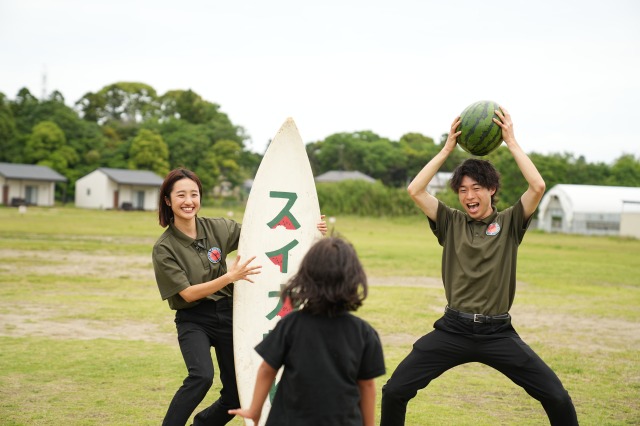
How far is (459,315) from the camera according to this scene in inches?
190

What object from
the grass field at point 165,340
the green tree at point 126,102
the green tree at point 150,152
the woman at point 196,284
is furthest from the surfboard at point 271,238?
the green tree at point 126,102

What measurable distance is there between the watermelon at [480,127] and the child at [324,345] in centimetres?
210

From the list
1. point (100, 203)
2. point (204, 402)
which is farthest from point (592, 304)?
point (100, 203)

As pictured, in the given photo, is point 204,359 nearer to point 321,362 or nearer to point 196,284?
point 196,284

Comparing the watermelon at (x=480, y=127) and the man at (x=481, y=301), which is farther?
the watermelon at (x=480, y=127)

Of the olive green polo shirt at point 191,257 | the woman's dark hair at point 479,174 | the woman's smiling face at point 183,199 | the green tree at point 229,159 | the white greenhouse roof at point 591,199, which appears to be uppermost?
the green tree at point 229,159

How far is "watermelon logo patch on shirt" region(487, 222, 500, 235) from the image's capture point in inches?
193

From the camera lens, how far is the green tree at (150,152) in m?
66.8

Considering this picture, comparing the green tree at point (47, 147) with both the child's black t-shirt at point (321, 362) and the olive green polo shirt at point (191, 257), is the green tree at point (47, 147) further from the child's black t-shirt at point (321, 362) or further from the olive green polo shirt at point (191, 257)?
the child's black t-shirt at point (321, 362)

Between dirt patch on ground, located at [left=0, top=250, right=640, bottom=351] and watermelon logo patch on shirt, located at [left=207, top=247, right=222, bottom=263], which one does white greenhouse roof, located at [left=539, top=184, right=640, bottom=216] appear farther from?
watermelon logo patch on shirt, located at [left=207, top=247, right=222, bottom=263]

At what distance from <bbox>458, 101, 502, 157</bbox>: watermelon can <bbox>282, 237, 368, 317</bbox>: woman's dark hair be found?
211cm

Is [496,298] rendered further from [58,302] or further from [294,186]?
[58,302]

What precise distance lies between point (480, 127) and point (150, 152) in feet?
211

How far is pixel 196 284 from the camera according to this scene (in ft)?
15.9
